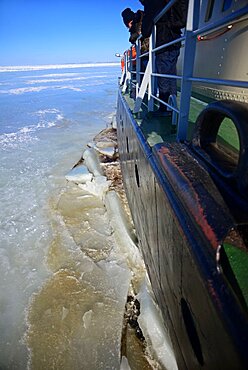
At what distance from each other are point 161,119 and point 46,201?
280cm

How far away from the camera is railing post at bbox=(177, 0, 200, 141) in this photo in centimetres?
157

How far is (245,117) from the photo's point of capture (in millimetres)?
942

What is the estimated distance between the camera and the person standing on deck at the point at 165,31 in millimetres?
2561

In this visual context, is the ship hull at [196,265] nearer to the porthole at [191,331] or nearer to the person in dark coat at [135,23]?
the porthole at [191,331]

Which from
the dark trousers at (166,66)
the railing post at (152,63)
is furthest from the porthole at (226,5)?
the railing post at (152,63)

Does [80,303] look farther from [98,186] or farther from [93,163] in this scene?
[93,163]

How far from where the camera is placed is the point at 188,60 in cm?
171

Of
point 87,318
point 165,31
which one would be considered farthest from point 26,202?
point 165,31

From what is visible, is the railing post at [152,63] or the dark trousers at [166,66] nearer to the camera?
the railing post at [152,63]

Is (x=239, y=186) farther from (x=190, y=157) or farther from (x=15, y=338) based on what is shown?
(x=15, y=338)

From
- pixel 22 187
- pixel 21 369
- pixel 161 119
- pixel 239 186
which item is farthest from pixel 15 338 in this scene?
pixel 22 187

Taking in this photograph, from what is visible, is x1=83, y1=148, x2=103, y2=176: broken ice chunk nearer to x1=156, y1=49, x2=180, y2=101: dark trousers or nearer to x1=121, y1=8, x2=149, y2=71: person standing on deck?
x1=156, y1=49, x2=180, y2=101: dark trousers

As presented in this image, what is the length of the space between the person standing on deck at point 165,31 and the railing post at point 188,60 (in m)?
1.18

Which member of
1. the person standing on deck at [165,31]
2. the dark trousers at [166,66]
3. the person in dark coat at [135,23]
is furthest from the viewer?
the person in dark coat at [135,23]
